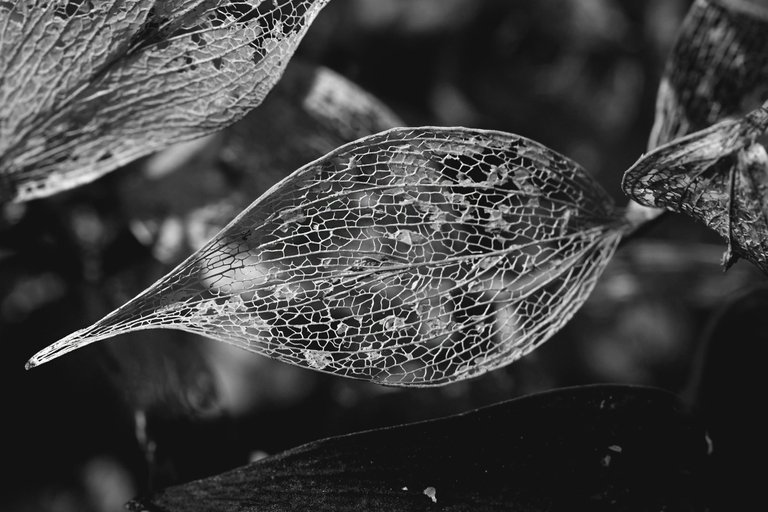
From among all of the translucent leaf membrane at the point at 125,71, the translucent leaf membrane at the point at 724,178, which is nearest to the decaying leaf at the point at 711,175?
the translucent leaf membrane at the point at 724,178

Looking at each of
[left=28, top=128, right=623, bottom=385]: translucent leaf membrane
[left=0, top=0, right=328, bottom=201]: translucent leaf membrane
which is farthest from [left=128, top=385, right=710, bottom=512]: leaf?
[left=0, top=0, right=328, bottom=201]: translucent leaf membrane

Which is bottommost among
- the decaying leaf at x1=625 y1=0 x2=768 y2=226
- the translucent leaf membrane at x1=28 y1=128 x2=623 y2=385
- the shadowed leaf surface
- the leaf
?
the shadowed leaf surface

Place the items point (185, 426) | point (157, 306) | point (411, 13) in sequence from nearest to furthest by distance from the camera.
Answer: point (157, 306), point (185, 426), point (411, 13)

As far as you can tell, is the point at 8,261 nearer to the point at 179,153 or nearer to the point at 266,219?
the point at 179,153

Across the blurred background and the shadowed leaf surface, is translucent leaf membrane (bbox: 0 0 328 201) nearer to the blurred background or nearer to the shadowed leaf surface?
the blurred background

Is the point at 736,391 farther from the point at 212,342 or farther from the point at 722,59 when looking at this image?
the point at 212,342

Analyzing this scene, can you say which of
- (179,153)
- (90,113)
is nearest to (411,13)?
(179,153)

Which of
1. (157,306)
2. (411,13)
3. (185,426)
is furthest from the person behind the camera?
(411,13)

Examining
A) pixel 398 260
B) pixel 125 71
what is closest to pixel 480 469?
pixel 398 260
